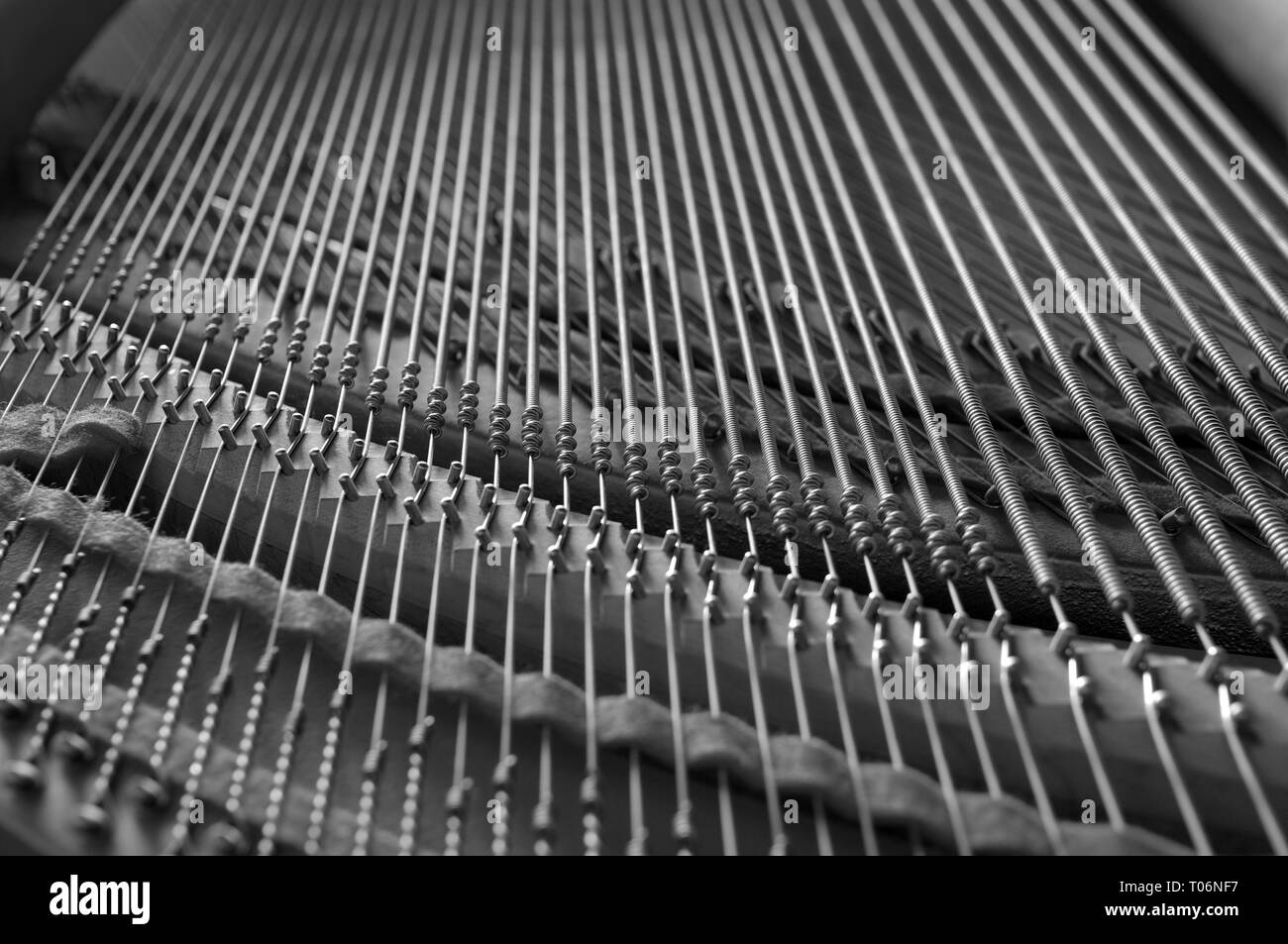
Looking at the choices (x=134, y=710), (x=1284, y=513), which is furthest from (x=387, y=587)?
(x=1284, y=513)

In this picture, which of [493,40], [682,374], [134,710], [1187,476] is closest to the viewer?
[134,710]

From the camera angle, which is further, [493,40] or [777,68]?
[493,40]

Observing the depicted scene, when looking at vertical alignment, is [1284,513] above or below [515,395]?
below

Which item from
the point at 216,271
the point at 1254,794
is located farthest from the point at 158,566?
the point at 1254,794

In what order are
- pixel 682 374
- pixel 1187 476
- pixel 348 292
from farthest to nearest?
pixel 348 292, pixel 682 374, pixel 1187 476

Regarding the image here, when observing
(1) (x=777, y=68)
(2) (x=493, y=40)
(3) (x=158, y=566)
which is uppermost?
(2) (x=493, y=40)

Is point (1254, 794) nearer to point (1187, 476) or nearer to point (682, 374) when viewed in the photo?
point (1187, 476)

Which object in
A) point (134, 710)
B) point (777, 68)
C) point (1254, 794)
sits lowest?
point (1254, 794)

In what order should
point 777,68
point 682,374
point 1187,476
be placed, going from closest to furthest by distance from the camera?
point 1187,476, point 682,374, point 777,68
